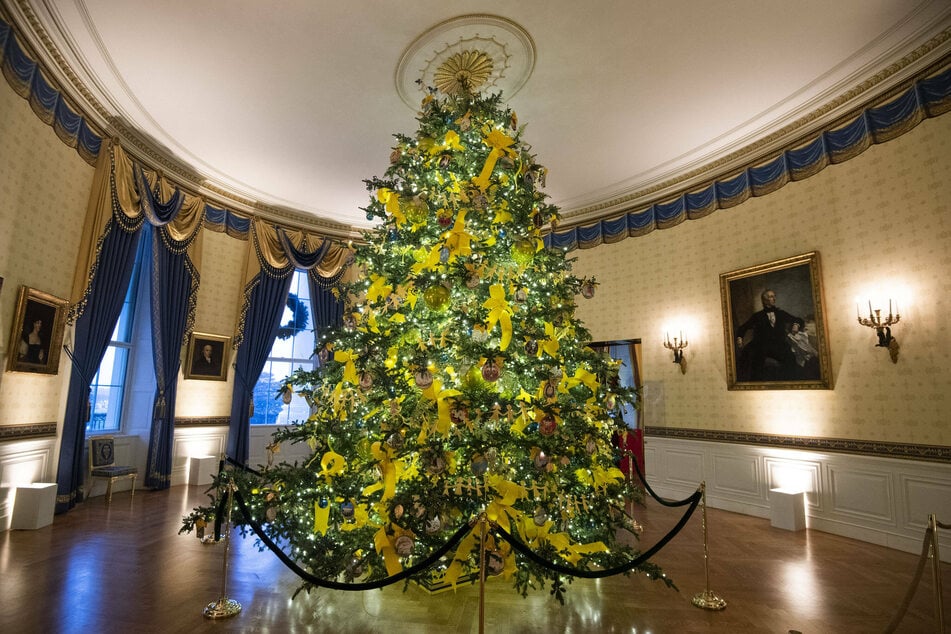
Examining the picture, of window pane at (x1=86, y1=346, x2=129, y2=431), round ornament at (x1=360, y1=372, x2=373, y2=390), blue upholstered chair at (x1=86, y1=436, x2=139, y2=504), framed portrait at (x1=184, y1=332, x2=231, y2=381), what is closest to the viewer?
round ornament at (x1=360, y1=372, x2=373, y2=390)

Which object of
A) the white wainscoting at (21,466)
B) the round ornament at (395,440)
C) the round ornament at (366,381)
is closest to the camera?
the round ornament at (395,440)

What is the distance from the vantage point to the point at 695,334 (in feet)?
26.9

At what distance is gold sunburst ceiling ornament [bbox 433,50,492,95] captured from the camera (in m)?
5.89

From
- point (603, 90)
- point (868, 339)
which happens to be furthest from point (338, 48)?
point (868, 339)

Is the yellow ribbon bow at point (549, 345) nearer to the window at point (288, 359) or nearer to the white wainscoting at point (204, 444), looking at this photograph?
the white wainscoting at point (204, 444)

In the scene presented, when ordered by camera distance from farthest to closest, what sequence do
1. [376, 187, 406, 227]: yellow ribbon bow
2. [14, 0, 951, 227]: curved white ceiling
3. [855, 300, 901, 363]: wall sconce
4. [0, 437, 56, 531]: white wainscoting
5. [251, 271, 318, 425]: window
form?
1. [251, 271, 318, 425]: window
2. [855, 300, 901, 363]: wall sconce
3. [0, 437, 56, 531]: white wainscoting
4. [14, 0, 951, 227]: curved white ceiling
5. [376, 187, 406, 227]: yellow ribbon bow

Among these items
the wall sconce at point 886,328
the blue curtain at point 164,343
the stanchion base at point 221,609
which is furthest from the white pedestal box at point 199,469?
the wall sconce at point 886,328

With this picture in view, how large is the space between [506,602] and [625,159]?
6.75 m

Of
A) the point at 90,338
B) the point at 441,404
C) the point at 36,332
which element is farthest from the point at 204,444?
the point at 441,404

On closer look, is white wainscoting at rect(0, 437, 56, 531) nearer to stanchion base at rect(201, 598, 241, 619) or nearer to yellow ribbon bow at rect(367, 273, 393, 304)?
stanchion base at rect(201, 598, 241, 619)

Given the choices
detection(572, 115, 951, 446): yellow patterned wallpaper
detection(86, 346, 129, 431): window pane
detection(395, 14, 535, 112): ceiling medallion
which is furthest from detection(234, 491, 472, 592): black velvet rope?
detection(86, 346, 129, 431): window pane

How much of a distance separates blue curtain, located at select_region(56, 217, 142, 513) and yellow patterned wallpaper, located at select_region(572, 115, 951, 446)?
8.00 m

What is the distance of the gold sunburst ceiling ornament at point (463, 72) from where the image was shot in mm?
5891

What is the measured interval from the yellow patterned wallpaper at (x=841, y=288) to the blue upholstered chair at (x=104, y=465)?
7965 millimetres
